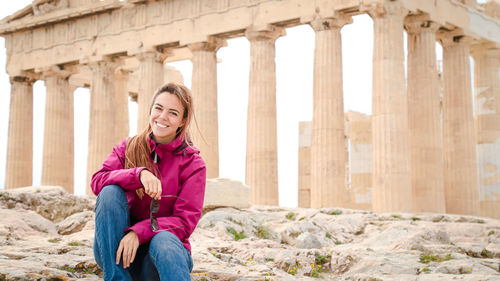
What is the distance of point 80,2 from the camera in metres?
40.6

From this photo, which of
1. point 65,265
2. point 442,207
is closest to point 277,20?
point 442,207

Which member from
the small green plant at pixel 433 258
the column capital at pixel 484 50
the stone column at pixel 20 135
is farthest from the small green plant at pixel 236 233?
the stone column at pixel 20 135

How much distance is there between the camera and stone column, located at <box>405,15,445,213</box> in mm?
31156

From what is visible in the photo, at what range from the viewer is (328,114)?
98.0 ft

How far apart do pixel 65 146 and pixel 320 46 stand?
1874 centimetres

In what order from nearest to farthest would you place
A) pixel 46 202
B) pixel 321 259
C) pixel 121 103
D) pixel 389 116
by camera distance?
1. pixel 321 259
2. pixel 46 202
3. pixel 389 116
4. pixel 121 103

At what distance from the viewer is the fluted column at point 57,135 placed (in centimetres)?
4034

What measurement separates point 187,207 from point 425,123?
26.6m

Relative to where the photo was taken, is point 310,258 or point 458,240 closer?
point 310,258

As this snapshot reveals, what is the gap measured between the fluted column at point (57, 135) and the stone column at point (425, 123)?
20.9 meters

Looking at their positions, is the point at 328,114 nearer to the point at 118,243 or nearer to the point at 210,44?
the point at 210,44

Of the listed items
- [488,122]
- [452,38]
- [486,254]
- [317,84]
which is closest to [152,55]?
[317,84]

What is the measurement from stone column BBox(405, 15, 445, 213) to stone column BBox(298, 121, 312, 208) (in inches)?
439

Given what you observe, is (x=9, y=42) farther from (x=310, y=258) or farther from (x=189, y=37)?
(x=310, y=258)
